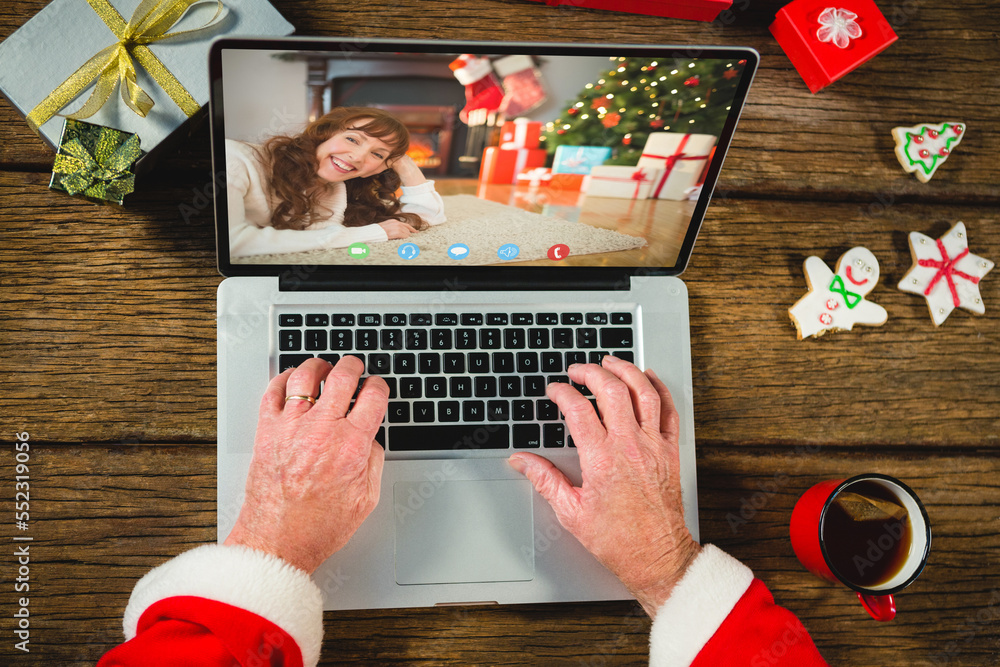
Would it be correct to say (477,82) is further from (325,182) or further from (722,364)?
(722,364)

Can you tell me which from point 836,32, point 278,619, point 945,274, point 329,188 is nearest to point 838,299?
point 945,274

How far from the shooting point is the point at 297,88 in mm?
623

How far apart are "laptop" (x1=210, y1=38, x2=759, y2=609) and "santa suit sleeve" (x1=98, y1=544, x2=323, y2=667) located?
0.08 meters

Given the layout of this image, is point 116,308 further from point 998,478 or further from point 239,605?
point 998,478

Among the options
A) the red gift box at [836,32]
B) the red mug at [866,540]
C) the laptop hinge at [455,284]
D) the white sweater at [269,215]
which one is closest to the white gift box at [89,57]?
the white sweater at [269,215]

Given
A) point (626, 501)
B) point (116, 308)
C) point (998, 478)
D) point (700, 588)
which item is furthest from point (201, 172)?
point (998, 478)

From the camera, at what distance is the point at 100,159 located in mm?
729

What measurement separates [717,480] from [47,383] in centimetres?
91

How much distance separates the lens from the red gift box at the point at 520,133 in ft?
2.16

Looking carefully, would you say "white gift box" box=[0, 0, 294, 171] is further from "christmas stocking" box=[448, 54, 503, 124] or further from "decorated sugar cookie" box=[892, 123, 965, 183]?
"decorated sugar cookie" box=[892, 123, 965, 183]

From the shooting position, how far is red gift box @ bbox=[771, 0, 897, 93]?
0.87 metres

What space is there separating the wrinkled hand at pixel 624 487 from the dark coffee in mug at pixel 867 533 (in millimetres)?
198

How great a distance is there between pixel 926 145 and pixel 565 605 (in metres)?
0.86

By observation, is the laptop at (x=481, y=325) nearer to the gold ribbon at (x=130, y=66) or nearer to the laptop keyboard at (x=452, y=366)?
the laptop keyboard at (x=452, y=366)
